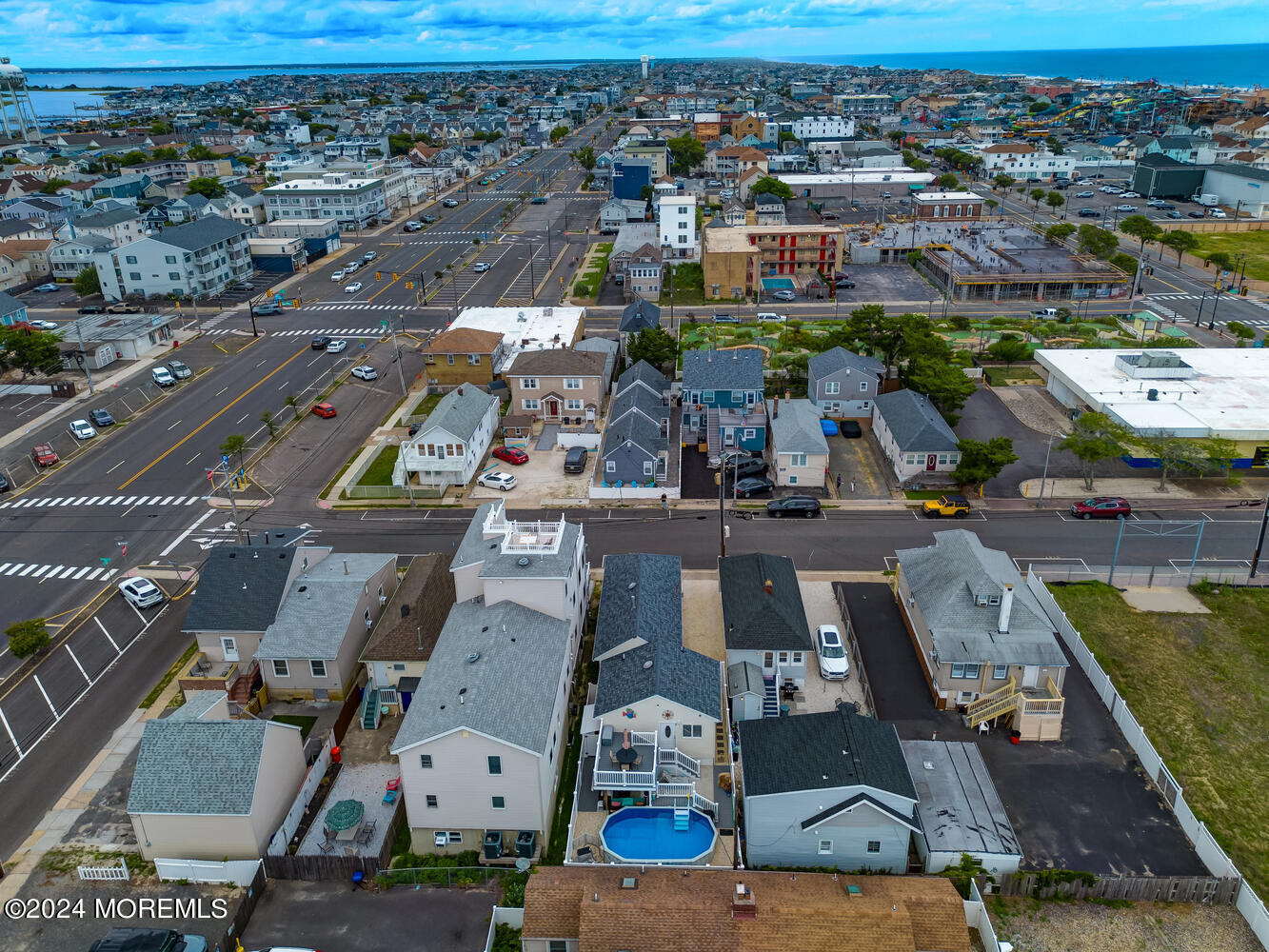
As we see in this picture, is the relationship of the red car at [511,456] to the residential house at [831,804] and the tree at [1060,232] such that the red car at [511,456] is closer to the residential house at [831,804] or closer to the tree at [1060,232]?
the residential house at [831,804]

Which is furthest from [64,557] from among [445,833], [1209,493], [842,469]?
[1209,493]

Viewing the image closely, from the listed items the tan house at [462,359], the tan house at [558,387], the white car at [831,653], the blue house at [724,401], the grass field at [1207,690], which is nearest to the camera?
the grass field at [1207,690]

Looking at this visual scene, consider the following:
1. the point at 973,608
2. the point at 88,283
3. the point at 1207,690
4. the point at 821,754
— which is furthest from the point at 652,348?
the point at 88,283

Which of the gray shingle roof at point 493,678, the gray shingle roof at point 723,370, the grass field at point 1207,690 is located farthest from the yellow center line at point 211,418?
the grass field at point 1207,690

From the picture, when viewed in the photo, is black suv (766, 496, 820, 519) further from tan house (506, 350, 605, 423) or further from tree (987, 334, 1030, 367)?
tree (987, 334, 1030, 367)

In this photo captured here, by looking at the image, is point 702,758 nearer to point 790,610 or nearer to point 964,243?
point 790,610

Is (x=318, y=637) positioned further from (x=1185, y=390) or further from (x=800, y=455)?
(x=1185, y=390)

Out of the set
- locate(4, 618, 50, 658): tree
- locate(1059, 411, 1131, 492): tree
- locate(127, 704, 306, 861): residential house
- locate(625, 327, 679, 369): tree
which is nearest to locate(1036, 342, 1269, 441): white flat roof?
locate(1059, 411, 1131, 492): tree
